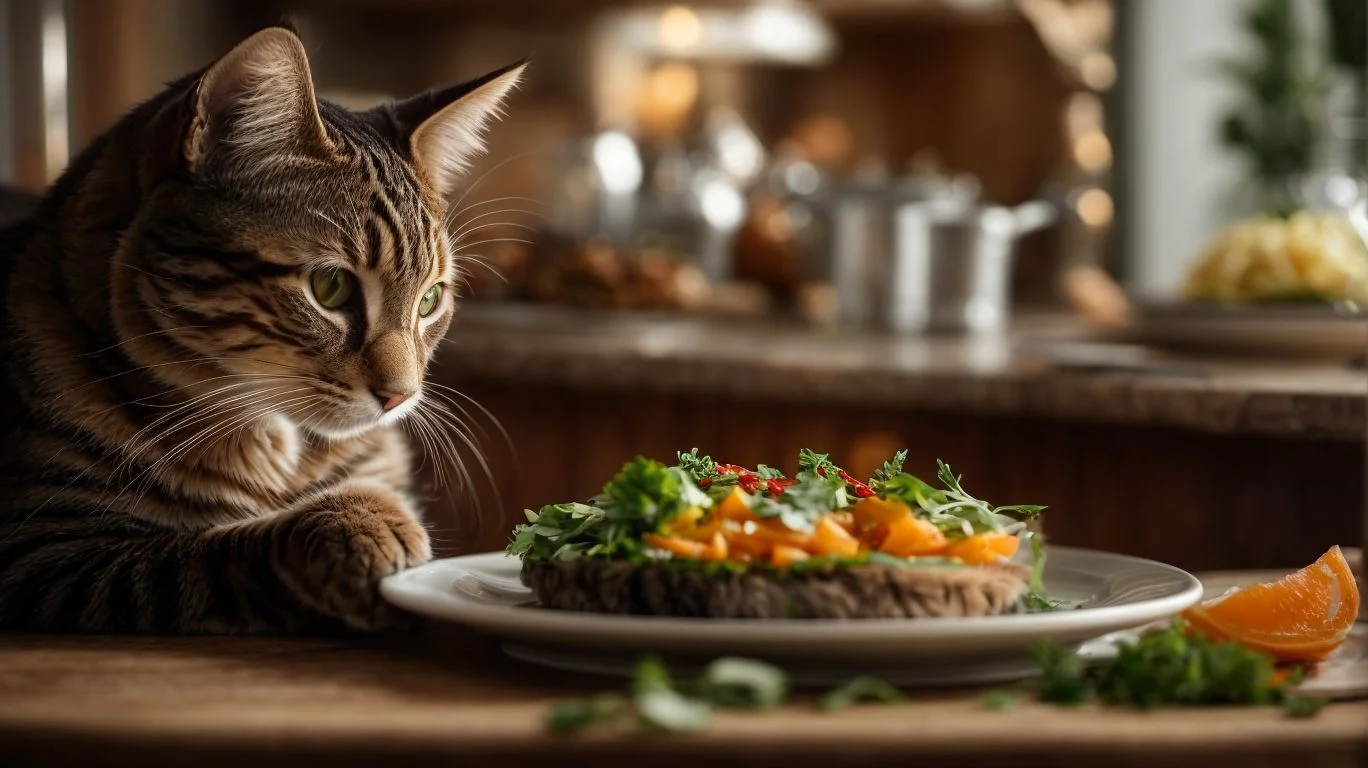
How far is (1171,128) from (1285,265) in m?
1.87

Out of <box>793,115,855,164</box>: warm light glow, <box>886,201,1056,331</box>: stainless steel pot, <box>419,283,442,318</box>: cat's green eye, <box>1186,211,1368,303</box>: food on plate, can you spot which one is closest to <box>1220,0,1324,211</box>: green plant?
<box>886,201,1056,331</box>: stainless steel pot

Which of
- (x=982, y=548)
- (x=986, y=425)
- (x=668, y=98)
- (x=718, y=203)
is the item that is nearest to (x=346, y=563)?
(x=982, y=548)

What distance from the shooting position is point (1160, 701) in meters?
0.81

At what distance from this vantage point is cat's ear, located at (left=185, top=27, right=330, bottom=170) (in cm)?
111

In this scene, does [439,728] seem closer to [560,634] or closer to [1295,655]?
[560,634]

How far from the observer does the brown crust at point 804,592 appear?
0.85 m

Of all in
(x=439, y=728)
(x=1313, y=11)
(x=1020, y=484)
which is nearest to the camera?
(x=439, y=728)

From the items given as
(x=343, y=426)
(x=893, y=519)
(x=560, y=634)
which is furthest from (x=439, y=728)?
(x=343, y=426)

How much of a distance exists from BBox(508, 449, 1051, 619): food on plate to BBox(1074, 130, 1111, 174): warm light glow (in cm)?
381

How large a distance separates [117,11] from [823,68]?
2.33 meters

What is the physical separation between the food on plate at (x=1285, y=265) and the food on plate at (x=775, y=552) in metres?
2.02

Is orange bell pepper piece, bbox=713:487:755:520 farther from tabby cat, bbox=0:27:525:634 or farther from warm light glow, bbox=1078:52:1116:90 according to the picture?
warm light glow, bbox=1078:52:1116:90

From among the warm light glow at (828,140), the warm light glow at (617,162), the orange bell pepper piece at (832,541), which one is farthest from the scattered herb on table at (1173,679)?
the warm light glow at (828,140)

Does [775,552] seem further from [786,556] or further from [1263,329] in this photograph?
[1263,329]
